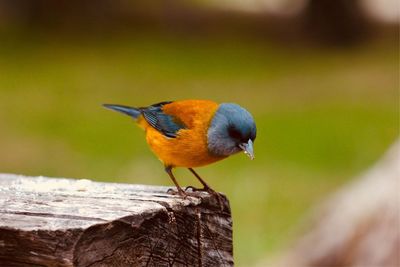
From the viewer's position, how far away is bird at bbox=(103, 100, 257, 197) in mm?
4590

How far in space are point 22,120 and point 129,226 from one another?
10.8 m

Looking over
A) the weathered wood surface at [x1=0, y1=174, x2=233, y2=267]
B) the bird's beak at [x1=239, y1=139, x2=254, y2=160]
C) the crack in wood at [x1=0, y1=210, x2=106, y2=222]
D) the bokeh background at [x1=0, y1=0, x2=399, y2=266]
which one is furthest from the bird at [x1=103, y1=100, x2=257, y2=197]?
the bokeh background at [x1=0, y1=0, x2=399, y2=266]

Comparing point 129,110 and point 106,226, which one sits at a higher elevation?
point 129,110

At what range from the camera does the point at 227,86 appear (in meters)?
17.3

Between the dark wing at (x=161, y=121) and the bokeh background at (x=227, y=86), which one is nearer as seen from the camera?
the dark wing at (x=161, y=121)

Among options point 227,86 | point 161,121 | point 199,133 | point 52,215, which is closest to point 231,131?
point 199,133

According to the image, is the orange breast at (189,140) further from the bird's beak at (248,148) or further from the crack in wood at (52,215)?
the crack in wood at (52,215)

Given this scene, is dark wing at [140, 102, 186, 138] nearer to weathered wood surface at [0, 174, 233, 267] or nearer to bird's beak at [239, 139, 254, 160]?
bird's beak at [239, 139, 254, 160]

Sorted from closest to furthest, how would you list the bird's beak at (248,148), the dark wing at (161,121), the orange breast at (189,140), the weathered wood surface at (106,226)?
the weathered wood surface at (106,226)
the bird's beak at (248,148)
the orange breast at (189,140)
the dark wing at (161,121)

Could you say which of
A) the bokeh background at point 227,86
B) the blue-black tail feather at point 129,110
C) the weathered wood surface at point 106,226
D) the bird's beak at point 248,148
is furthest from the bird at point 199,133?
the bokeh background at point 227,86

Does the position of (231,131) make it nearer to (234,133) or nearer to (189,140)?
(234,133)

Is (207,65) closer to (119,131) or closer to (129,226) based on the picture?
(119,131)

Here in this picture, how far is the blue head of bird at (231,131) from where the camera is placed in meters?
4.54

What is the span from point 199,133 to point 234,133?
0.29 meters
